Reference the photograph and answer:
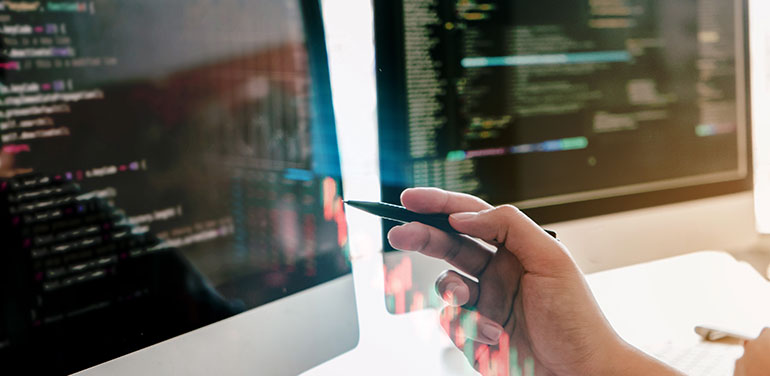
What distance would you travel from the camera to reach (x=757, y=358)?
465 mm

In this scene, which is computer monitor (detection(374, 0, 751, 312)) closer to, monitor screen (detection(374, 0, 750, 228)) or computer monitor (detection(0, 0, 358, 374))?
monitor screen (detection(374, 0, 750, 228))

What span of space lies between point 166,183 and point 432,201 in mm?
230

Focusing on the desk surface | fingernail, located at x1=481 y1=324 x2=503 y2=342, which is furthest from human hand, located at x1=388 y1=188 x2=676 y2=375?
the desk surface

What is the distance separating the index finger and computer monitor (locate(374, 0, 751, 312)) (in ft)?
0.44

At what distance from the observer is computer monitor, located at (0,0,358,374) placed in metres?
0.29

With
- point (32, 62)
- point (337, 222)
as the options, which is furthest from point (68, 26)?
Result: point (337, 222)

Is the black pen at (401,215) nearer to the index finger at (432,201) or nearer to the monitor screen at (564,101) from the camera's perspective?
the index finger at (432,201)

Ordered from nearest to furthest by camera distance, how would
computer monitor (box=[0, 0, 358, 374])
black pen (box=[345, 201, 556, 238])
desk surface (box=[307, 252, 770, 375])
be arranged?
1. computer monitor (box=[0, 0, 358, 374])
2. black pen (box=[345, 201, 556, 238])
3. desk surface (box=[307, 252, 770, 375])

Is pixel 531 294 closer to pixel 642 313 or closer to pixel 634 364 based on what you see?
pixel 634 364

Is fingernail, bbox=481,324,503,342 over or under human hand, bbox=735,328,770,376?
over

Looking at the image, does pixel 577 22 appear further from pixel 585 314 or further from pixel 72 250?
pixel 72 250

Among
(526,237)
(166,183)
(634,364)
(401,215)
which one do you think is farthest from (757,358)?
(166,183)

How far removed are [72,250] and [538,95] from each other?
1.95 feet

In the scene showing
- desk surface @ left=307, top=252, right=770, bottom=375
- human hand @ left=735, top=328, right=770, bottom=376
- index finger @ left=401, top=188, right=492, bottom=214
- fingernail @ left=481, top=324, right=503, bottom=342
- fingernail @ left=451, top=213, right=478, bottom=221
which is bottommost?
desk surface @ left=307, top=252, right=770, bottom=375
